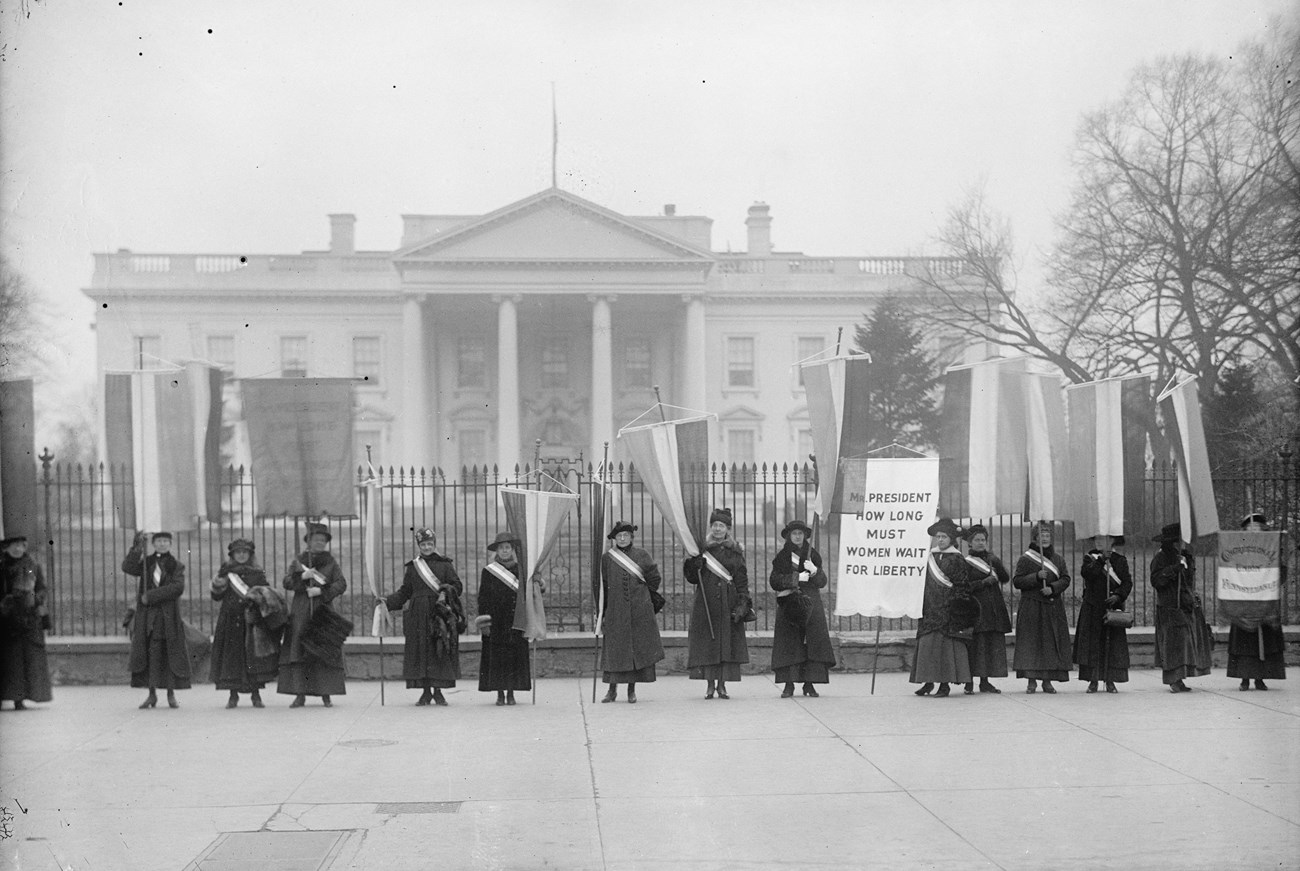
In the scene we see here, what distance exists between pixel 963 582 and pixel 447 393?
44453mm

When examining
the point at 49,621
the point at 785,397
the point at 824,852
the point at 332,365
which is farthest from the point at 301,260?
the point at 824,852

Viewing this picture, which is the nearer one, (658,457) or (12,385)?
(12,385)

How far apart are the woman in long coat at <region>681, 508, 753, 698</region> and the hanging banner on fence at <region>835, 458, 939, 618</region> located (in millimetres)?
986

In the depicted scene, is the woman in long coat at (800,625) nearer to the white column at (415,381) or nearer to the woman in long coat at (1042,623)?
the woman in long coat at (1042,623)

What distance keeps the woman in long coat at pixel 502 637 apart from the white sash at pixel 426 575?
38cm

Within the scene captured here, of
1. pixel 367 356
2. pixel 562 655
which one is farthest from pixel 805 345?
pixel 562 655

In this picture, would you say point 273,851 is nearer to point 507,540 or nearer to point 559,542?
point 507,540

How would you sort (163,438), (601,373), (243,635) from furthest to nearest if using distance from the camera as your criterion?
(601,373)
(243,635)
(163,438)

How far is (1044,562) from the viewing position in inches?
480

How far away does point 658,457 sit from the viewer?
39.3 ft

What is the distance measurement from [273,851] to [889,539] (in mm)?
6308

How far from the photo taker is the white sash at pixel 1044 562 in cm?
1216

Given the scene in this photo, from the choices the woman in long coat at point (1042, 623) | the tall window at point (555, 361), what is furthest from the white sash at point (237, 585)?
the tall window at point (555, 361)

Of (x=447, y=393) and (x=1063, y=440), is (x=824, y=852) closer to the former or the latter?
(x=1063, y=440)
